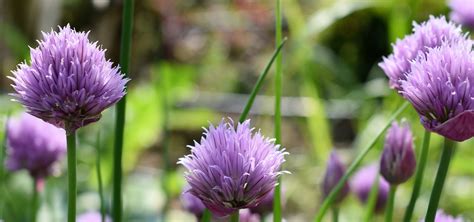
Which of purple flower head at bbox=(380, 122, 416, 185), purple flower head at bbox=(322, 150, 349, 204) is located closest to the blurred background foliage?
purple flower head at bbox=(322, 150, 349, 204)

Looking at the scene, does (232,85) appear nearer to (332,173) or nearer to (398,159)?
(332,173)

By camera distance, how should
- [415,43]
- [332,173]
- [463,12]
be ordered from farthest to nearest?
[463,12] → [332,173] → [415,43]

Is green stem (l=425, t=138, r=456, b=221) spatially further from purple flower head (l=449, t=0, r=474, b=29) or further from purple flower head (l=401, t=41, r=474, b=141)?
purple flower head (l=449, t=0, r=474, b=29)

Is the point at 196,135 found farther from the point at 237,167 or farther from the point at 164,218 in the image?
the point at 237,167

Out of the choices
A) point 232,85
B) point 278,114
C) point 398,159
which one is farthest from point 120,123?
point 232,85

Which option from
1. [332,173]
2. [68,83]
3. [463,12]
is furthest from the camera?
[463,12]

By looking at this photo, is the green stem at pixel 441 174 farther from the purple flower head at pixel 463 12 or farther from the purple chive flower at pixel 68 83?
the purple flower head at pixel 463 12

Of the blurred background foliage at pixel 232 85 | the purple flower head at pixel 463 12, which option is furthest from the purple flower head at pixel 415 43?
the blurred background foliage at pixel 232 85
